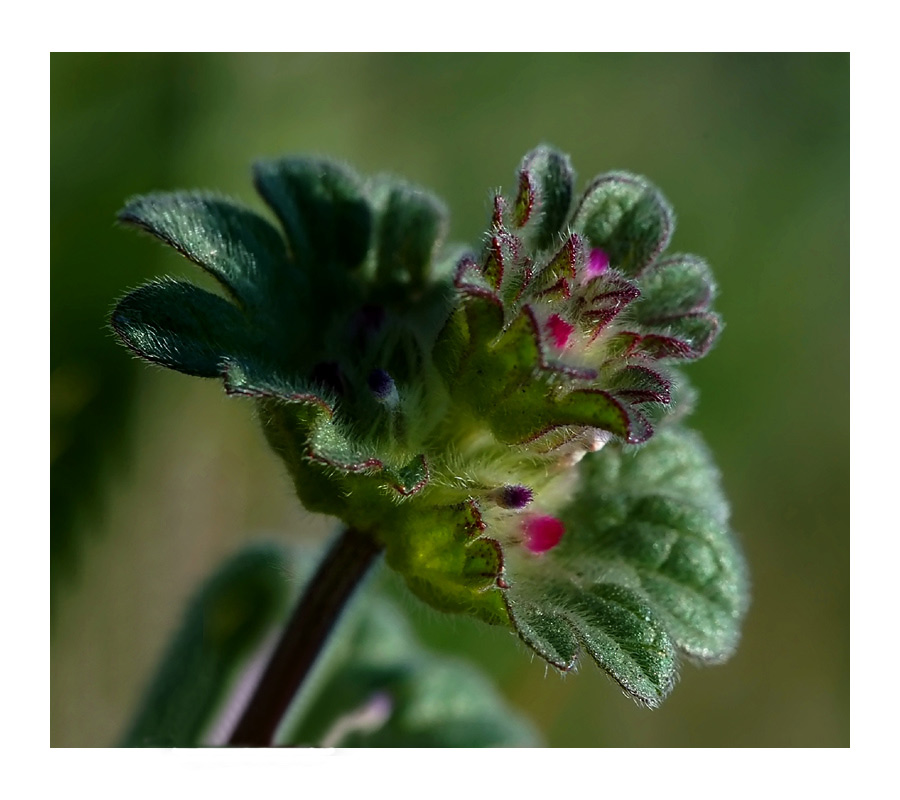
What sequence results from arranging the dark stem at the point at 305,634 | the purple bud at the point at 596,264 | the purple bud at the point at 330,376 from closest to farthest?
the purple bud at the point at 596,264 < the purple bud at the point at 330,376 < the dark stem at the point at 305,634

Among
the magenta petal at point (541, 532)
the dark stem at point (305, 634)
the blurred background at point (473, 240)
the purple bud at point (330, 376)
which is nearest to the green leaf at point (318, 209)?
the purple bud at point (330, 376)

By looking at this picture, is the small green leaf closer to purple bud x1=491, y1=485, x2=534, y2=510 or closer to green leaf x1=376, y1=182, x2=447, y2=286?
green leaf x1=376, y1=182, x2=447, y2=286

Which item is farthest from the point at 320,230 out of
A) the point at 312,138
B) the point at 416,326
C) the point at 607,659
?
the point at 312,138

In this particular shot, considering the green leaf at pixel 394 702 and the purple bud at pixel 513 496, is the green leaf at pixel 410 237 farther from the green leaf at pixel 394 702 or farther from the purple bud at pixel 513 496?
the green leaf at pixel 394 702

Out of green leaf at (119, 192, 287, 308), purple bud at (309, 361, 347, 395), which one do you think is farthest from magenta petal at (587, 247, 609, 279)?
green leaf at (119, 192, 287, 308)

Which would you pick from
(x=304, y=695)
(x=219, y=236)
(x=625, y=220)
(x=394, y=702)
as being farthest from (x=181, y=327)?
(x=394, y=702)

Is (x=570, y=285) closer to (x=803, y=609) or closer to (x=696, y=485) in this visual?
(x=696, y=485)

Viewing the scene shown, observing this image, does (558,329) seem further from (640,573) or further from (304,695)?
(304,695)
